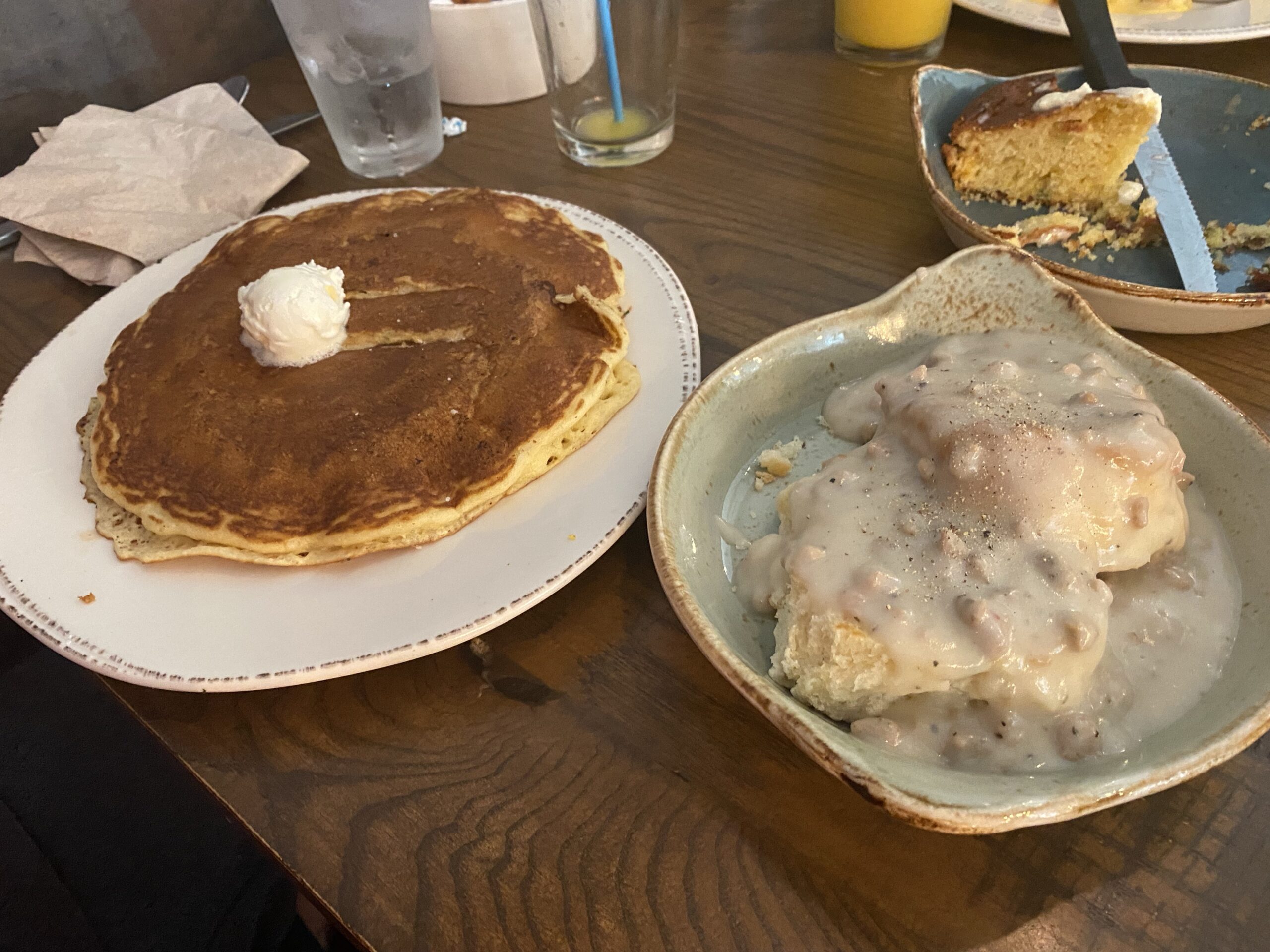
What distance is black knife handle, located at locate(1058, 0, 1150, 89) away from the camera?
127 centimetres

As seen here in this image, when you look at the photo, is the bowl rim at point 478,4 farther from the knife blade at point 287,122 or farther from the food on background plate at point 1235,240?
the food on background plate at point 1235,240

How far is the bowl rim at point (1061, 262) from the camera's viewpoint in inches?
37.0

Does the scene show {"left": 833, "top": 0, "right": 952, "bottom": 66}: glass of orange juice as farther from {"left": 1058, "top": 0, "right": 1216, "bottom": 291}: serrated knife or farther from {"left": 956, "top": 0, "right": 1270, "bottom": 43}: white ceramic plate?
{"left": 1058, "top": 0, "right": 1216, "bottom": 291}: serrated knife

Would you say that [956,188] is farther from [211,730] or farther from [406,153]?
[211,730]

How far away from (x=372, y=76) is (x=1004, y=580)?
1.32 meters

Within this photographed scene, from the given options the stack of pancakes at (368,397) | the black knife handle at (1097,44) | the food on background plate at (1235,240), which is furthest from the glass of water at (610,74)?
the food on background plate at (1235,240)

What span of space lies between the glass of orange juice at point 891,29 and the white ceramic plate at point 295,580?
1.03 m

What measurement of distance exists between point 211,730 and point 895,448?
695mm

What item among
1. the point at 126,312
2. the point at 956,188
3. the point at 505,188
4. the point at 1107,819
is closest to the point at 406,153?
the point at 505,188

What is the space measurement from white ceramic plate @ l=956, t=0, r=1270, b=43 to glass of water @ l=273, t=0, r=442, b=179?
3.61ft

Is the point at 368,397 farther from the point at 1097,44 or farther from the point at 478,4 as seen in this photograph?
the point at 1097,44

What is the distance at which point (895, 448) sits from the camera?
74 cm

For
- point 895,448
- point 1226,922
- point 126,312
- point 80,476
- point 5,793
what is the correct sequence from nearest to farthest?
point 1226,922 → point 895,448 → point 80,476 → point 126,312 → point 5,793

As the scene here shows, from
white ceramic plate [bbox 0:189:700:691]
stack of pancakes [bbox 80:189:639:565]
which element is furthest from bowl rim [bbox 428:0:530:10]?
white ceramic plate [bbox 0:189:700:691]
